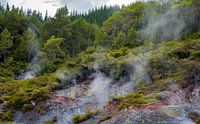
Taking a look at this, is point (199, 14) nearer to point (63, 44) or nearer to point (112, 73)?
point (112, 73)

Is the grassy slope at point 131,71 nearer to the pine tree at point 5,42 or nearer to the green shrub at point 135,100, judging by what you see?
the green shrub at point 135,100

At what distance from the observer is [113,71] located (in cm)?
4231

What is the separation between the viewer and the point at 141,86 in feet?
116

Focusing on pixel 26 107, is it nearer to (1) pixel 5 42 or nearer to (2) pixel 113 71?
(2) pixel 113 71

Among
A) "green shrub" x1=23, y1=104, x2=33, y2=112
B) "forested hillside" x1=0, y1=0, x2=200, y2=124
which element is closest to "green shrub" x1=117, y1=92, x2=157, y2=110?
"forested hillside" x1=0, y1=0, x2=200, y2=124

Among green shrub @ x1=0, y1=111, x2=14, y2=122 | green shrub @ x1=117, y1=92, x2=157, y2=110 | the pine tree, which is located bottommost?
green shrub @ x1=0, y1=111, x2=14, y2=122

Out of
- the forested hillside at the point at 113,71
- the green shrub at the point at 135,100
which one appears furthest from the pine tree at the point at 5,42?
the green shrub at the point at 135,100

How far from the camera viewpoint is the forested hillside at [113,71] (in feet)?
95.3

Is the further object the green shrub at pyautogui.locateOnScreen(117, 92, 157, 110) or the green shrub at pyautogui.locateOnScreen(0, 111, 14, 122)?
the green shrub at pyautogui.locateOnScreen(0, 111, 14, 122)

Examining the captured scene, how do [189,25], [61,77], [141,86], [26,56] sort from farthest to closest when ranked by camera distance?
[26,56]
[189,25]
[61,77]
[141,86]

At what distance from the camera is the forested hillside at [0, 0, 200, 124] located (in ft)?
95.3

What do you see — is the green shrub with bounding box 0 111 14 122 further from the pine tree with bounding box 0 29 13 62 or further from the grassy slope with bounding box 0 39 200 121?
the pine tree with bounding box 0 29 13 62

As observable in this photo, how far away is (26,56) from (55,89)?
78.0ft

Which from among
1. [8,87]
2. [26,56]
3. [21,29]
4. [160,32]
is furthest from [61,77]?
[21,29]
